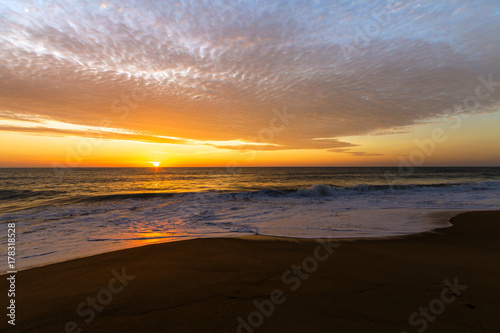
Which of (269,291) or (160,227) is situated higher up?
(269,291)

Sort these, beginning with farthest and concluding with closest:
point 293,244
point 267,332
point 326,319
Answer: point 293,244
point 326,319
point 267,332

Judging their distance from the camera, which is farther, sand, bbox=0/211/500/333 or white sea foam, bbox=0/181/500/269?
white sea foam, bbox=0/181/500/269

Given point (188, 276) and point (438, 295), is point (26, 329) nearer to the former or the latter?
point (188, 276)

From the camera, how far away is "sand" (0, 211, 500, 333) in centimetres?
A: 334

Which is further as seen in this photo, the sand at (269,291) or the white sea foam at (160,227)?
the white sea foam at (160,227)

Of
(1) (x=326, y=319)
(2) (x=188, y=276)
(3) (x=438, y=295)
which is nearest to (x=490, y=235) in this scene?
(3) (x=438, y=295)

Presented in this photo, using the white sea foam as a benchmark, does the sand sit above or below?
above

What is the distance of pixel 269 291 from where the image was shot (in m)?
4.19

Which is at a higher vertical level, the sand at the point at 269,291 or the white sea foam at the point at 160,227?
the sand at the point at 269,291

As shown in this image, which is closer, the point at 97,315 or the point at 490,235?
the point at 97,315

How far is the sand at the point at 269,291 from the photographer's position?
3.34 metres

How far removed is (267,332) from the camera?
317 centimetres

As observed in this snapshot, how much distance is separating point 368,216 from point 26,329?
494 inches

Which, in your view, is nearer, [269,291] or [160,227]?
[269,291]
